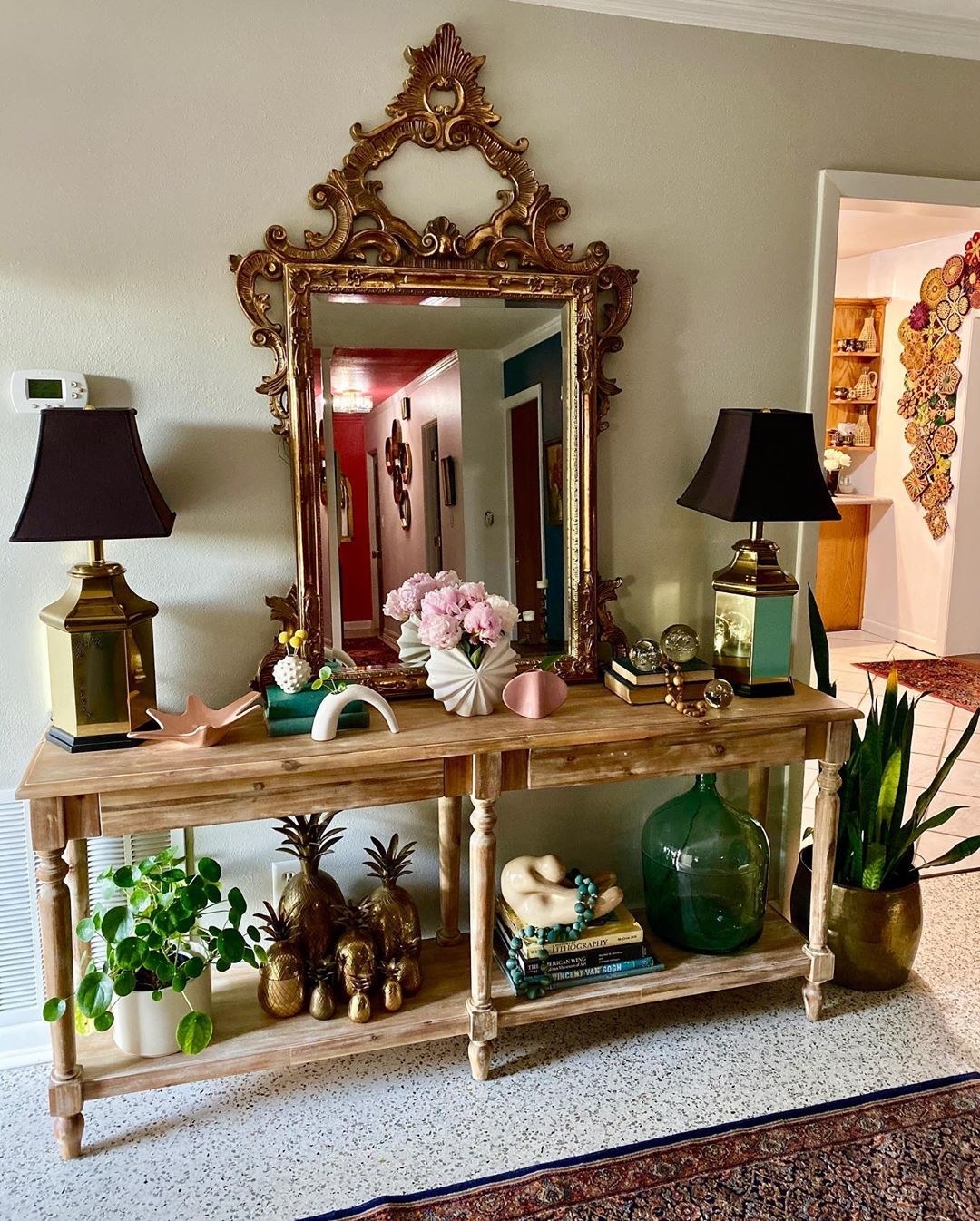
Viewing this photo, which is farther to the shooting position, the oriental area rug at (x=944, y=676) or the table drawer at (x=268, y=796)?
the oriental area rug at (x=944, y=676)

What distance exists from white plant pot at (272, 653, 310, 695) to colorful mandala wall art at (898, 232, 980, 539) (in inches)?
204

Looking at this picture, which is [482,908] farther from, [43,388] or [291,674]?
[43,388]

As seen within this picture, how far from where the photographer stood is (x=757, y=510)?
224 centimetres

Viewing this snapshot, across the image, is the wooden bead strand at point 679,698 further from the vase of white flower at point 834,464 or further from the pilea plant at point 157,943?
the vase of white flower at point 834,464

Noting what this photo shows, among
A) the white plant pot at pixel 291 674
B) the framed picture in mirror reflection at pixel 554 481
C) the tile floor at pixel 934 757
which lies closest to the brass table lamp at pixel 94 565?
the white plant pot at pixel 291 674

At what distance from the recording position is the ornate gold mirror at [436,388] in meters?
2.22

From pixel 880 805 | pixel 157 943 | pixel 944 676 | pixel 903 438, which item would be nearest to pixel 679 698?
pixel 880 805

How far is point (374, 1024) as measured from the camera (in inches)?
83.9

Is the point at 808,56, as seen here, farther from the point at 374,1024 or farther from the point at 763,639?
the point at 374,1024

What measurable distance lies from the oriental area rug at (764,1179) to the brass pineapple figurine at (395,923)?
46 cm

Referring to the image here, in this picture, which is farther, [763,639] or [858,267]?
[858,267]

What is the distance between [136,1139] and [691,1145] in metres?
1.15

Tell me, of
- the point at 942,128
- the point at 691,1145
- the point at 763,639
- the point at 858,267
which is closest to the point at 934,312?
the point at 858,267

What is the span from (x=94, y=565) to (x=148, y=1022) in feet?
3.15
